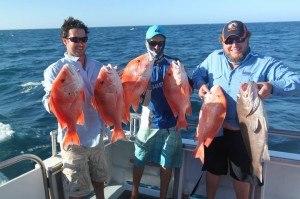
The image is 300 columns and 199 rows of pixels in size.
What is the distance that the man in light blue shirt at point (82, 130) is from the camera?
3.38 meters

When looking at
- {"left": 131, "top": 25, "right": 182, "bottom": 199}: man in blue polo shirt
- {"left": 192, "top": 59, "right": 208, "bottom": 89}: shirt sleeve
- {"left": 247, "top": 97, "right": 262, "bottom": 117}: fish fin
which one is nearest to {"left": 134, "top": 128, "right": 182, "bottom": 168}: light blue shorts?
{"left": 131, "top": 25, "right": 182, "bottom": 199}: man in blue polo shirt

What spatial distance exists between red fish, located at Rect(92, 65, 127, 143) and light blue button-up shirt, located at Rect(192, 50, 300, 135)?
1.01 metres

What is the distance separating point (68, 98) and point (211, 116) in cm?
150

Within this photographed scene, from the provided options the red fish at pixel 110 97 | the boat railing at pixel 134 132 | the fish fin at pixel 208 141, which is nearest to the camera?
the red fish at pixel 110 97

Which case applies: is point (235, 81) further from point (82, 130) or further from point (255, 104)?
point (82, 130)

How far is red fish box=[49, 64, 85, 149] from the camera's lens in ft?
9.11

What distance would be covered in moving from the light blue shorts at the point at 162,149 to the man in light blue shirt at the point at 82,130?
23.2 inches

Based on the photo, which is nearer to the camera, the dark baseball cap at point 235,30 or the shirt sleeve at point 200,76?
the dark baseball cap at point 235,30

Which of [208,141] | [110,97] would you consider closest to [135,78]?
[110,97]

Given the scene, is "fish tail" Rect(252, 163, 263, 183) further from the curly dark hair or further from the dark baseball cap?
the curly dark hair

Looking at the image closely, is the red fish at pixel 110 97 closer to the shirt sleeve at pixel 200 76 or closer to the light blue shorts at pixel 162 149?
the light blue shorts at pixel 162 149

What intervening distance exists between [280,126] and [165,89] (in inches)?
269

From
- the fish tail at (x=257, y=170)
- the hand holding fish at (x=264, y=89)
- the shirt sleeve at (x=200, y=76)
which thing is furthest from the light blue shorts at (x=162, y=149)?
the hand holding fish at (x=264, y=89)

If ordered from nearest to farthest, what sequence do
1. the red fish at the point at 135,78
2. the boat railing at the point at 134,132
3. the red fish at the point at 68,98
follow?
1. the red fish at the point at 68,98
2. the red fish at the point at 135,78
3. the boat railing at the point at 134,132
